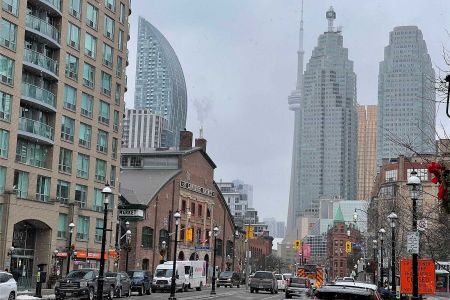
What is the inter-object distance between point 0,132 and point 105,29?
69.4ft

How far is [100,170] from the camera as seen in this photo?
71875mm

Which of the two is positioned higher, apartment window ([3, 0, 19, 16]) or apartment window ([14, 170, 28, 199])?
apartment window ([3, 0, 19, 16])

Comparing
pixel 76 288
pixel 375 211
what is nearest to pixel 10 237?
pixel 76 288

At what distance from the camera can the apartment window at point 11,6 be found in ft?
184

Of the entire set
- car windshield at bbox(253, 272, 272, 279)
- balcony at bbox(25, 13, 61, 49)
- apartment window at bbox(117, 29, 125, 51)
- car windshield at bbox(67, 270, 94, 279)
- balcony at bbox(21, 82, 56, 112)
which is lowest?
car windshield at bbox(253, 272, 272, 279)

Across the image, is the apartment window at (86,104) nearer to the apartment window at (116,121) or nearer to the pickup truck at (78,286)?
the apartment window at (116,121)

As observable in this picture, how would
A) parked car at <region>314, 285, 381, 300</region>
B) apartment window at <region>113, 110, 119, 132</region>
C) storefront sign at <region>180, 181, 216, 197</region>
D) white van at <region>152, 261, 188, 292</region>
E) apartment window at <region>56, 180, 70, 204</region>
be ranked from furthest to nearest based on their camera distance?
storefront sign at <region>180, 181, 216, 197</region> → apartment window at <region>113, 110, 119, 132</region> → apartment window at <region>56, 180, 70, 204</region> → white van at <region>152, 261, 188, 292</region> → parked car at <region>314, 285, 381, 300</region>

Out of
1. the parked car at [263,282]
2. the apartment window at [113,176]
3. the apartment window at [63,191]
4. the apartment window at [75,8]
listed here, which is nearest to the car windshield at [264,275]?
the parked car at [263,282]

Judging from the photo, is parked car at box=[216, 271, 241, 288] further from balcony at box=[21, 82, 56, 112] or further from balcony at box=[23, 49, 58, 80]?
balcony at box=[23, 49, 58, 80]

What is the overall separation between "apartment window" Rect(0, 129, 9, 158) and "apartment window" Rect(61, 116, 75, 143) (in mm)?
8853

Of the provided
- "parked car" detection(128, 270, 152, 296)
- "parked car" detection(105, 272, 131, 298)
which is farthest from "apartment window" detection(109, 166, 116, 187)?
"parked car" detection(105, 272, 131, 298)

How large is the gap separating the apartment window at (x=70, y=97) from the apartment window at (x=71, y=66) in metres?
1.14

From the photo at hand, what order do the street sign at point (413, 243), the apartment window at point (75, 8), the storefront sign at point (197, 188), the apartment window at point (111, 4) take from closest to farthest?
the street sign at point (413, 243), the apartment window at point (75, 8), the apartment window at point (111, 4), the storefront sign at point (197, 188)

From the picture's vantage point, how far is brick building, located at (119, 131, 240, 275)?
86.6 metres
